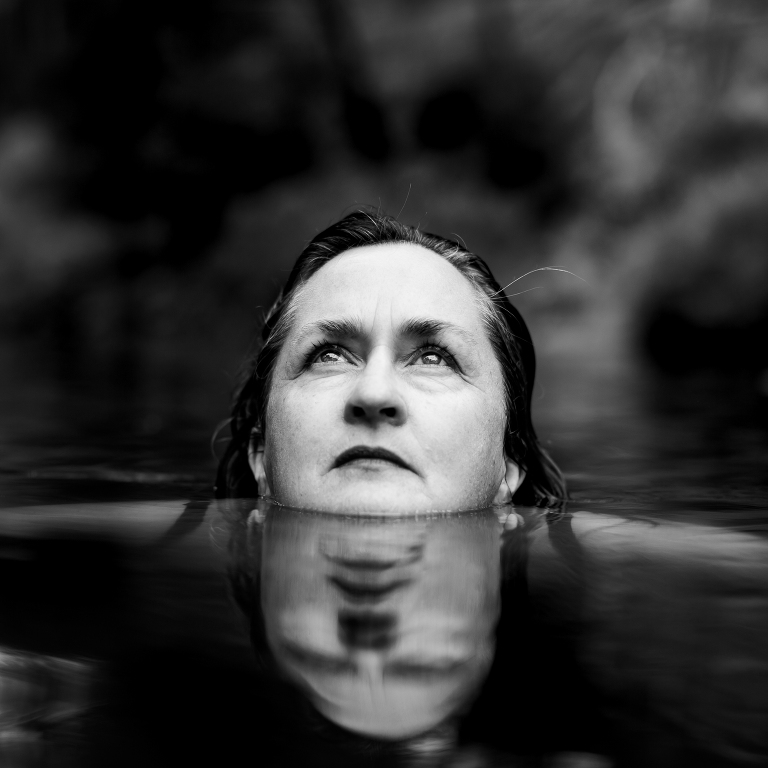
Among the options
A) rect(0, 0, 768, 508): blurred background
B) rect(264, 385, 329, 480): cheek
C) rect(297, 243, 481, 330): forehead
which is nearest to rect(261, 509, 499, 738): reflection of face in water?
rect(264, 385, 329, 480): cheek

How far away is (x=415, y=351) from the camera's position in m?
2.14

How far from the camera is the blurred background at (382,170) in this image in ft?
30.9

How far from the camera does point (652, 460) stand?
3.75 m

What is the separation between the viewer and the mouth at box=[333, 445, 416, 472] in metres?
1.97

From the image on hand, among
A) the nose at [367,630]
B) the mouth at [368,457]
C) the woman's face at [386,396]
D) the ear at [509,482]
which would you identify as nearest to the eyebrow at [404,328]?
the woman's face at [386,396]

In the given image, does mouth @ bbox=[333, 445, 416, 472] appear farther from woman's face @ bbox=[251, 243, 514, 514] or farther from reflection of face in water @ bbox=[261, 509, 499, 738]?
reflection of face in water @ bbox=[261, 509, 499, 738]

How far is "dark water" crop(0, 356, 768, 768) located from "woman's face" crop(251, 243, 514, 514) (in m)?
0.08

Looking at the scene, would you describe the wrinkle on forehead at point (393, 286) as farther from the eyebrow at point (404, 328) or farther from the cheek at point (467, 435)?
the cheek at point (467, 435)

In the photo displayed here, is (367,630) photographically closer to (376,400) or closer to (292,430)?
(376,400)

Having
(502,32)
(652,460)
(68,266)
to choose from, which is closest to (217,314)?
(68,266)

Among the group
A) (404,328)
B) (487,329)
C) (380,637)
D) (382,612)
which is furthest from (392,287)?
Result: (380,637)

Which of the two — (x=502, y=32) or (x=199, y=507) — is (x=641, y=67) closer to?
(x=502, y=32)

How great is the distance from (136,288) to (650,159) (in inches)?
244

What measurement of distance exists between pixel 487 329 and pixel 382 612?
3.65 feet
